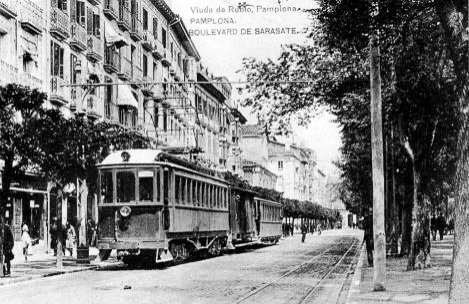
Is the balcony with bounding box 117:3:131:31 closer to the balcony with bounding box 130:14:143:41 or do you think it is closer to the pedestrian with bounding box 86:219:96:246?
the balcony with bounding box 130:14:143:41

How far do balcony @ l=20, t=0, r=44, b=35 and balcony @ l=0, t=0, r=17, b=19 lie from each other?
1.98 feet

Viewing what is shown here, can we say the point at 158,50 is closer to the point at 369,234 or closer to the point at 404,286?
the point at 369,234

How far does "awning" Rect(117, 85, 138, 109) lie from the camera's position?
133 feet

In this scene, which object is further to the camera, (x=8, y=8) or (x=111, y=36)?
(x=111, y=36)

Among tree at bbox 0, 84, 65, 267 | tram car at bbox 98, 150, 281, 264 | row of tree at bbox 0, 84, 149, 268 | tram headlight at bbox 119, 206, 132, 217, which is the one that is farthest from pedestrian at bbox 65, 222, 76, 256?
tree at bbox 0, 84, 65, 267

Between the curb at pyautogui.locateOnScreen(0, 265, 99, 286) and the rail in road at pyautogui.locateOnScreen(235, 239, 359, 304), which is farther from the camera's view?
the curb at pyautogui.locateOnScreen(0, 265, 99, 286)

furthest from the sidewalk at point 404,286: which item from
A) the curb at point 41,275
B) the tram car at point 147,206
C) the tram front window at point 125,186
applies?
the curb at point 41,275

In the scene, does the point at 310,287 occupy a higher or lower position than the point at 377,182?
lower

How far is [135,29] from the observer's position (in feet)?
146

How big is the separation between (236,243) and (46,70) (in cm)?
1148

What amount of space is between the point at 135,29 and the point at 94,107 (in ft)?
29.7

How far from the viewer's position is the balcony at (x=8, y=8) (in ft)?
91.8

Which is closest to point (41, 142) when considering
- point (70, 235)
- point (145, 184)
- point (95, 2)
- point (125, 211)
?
point (125, 211)

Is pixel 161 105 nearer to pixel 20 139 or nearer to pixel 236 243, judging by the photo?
pixel 236 243
